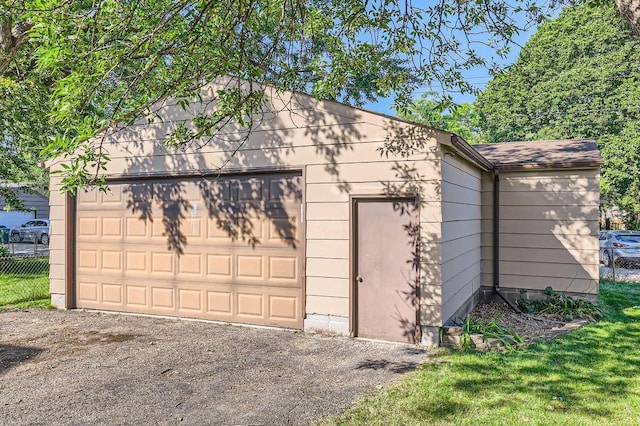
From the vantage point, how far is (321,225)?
632cm

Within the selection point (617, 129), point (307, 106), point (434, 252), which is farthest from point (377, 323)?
point (617, 129)

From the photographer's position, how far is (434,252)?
18.6 feet

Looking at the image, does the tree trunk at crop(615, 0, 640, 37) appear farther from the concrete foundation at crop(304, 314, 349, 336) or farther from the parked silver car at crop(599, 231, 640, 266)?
the parked silver car at crop(599, 231, 640, 266)

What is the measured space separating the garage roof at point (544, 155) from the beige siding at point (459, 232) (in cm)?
85

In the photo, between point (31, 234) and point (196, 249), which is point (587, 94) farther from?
point (31, 234)

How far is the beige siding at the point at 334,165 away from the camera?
5719 mm

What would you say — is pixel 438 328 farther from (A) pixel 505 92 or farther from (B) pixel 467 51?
(A) pixel 505 92

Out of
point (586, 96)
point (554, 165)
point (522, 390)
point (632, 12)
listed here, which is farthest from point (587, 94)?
point (632, 12)

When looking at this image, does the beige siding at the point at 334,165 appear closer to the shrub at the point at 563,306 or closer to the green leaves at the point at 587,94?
the shrub at the point at 563,306

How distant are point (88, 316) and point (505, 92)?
88.5ft

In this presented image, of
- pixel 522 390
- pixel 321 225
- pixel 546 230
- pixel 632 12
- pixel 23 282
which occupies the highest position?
pixel 632 12

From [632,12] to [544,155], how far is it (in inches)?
245

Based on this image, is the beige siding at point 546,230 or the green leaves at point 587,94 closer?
the beige siding at point 546,230

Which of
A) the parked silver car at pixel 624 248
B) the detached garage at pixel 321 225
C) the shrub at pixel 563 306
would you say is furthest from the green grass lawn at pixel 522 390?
the parked silver car at pixel 624 248
